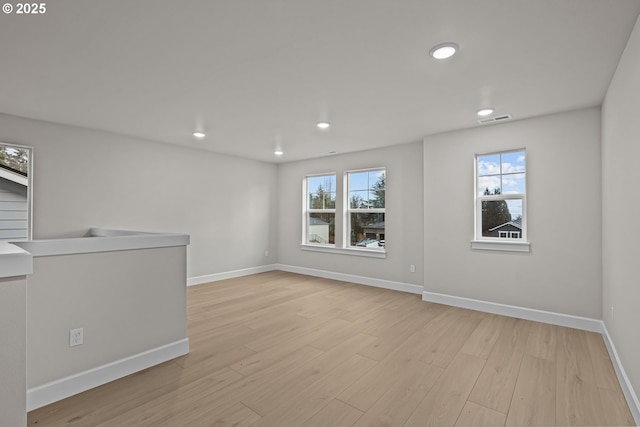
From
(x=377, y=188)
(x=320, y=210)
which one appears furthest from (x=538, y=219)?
(x=320, y=210)

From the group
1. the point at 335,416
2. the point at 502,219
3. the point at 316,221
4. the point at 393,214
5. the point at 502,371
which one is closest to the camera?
the point at 335,416

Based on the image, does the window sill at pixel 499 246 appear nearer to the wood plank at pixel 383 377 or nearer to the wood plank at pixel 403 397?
the wood plank at pixel 383 377

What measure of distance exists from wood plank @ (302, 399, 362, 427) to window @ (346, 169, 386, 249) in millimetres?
3678

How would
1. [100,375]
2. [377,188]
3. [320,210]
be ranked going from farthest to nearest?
[320,210] → [377,188] → [100,375]

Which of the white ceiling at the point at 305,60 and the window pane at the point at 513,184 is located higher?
the white ceiling at the point at 305,60

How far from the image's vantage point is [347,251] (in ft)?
19.2

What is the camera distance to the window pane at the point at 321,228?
6.32 m

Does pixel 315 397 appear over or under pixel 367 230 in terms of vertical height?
under

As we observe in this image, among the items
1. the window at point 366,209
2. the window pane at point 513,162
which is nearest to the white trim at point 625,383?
the window pane at point 513,162

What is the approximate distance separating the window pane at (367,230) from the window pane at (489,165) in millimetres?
1827

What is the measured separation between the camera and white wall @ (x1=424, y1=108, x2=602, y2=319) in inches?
133

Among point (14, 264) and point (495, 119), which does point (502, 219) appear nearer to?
point (495, 119)

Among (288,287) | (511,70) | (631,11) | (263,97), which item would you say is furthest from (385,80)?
(288,287)

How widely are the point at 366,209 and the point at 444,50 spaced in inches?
145
